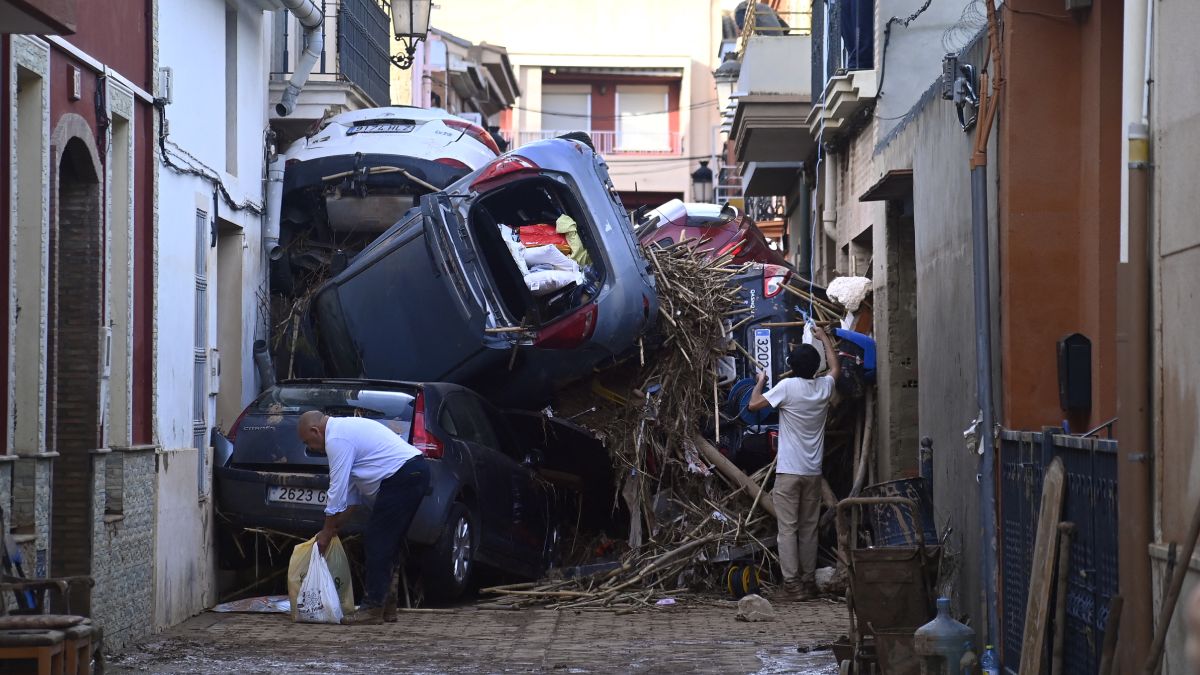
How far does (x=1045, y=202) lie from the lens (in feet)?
28.1

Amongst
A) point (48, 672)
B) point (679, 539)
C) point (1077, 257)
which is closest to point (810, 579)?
point (679, 539)

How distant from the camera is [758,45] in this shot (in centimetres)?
2111

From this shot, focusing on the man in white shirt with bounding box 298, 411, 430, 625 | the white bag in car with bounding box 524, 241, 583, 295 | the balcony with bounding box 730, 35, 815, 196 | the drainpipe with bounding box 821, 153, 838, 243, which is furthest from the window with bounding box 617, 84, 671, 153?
the man in white shirt with bounding box 298, 411, 430, 625

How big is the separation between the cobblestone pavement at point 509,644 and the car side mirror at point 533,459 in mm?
2061

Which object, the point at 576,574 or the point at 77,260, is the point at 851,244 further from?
the point at 77,260

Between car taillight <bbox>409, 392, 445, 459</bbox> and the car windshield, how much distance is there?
0.17ft

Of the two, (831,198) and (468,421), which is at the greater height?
(831,198)

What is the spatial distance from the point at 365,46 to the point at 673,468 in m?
7.89

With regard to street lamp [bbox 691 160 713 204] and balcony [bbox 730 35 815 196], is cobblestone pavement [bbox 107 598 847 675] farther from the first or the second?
street lamp [bbox 691 160 713 204]

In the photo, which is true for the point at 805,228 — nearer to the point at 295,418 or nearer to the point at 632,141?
the point at 295,418

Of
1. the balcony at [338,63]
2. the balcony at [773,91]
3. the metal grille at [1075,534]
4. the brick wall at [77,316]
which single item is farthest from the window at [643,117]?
the metal grille at [1075,534]

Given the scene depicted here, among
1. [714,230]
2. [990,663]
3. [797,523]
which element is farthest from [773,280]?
[990,663]

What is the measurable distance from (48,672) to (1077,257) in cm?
518

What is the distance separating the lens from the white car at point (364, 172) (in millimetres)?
16422
